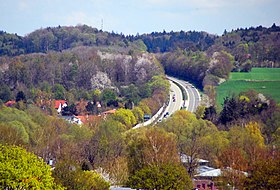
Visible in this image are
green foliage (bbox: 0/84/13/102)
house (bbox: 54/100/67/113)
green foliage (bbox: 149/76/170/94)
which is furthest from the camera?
green foliage (bbox: 149/76/170/94)

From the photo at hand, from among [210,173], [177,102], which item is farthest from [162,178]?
[177,102]

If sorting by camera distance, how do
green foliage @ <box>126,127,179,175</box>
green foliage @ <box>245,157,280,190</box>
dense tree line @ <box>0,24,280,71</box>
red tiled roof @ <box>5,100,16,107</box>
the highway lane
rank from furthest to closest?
dense tree line @ <box>0,24,280,71</box>
the highway lane
red tiled roof @ <box>5,100,16,107</box>
green foliage @ <box>126,127,179,175</box>
green foliage @ <box>245,157,280,190</box>

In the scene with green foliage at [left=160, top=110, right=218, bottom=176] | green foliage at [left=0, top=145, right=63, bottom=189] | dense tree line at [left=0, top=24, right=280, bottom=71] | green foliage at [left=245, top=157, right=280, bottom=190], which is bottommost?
green foliage at [left=160, top=110, right=218, bottom=176]

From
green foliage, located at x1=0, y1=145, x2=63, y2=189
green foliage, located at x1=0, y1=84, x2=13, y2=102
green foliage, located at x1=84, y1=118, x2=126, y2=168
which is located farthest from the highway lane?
green foliage, located at x1=0, y1=145, x2=63, y2=189

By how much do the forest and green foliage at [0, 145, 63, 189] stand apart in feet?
0.10

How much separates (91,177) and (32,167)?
334 centimetres

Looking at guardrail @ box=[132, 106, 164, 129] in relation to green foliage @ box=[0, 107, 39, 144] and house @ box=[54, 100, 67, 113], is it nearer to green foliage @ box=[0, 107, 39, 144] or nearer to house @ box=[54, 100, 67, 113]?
green foliage @ box=[0, 107, 39, 144]

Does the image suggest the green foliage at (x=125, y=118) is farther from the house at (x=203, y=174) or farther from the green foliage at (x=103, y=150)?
the house at (x=203, y=174)

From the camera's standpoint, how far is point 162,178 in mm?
20016

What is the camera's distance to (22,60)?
6962 cm

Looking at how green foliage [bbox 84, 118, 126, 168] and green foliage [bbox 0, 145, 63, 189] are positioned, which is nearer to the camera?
green foliage [bbox 0, 145, 63, 189]

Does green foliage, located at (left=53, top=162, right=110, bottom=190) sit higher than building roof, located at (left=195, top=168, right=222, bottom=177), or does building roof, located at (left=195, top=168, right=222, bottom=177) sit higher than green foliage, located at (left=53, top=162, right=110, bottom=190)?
green foliage, located at (left=53, top=162, right=110, bottom=190)

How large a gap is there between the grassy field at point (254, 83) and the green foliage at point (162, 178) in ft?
101

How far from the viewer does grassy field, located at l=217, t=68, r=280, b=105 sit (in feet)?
181
